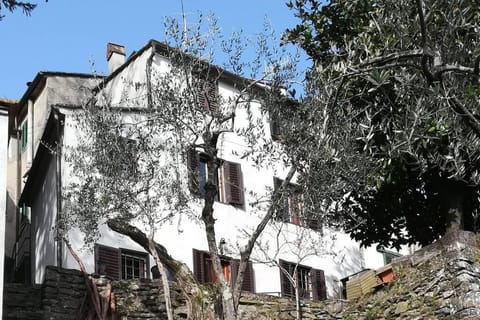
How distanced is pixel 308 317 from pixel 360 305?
44.1 inches

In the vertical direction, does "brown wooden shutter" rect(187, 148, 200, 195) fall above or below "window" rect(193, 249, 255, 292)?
above

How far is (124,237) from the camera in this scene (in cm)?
2380

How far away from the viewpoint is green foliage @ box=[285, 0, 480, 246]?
10812mm

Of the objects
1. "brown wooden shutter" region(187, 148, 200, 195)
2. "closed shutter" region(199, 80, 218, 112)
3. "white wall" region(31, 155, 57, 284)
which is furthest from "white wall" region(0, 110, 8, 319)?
"white wall" region(31, 155, 57, 284)

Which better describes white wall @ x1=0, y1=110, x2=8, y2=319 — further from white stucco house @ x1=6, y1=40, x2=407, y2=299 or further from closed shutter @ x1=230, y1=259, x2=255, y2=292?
closed shutter @ x1=230, y1=259, x2=255, y2=292

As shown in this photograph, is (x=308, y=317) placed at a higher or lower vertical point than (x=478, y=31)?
lower

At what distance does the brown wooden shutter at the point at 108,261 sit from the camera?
22.8m

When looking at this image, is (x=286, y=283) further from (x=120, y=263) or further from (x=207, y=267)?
(x=120, y=263)

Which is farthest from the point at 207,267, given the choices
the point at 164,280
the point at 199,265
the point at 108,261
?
the point at 164,280

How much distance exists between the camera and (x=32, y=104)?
3200 cm

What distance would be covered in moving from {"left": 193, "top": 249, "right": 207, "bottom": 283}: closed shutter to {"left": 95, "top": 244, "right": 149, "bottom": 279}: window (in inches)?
53.3

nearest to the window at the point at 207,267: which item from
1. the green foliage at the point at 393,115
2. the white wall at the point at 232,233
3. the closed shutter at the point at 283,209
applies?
the white wall at the point at 232,233

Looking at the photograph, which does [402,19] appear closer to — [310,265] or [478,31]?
[478,31]

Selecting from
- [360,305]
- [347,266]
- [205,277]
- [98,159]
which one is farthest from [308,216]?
[347,266]
